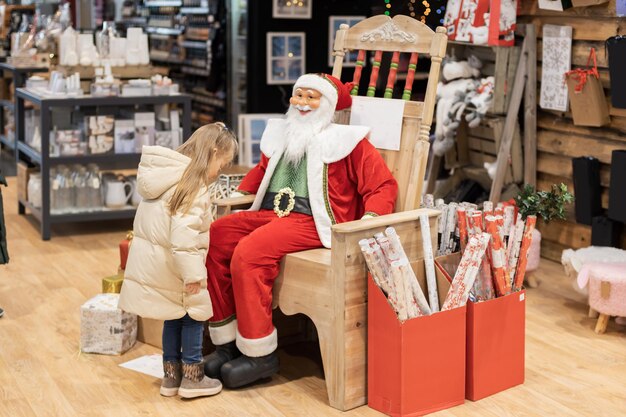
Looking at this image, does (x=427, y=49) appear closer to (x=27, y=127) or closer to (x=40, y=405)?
(x=40, y=405)

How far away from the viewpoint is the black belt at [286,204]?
4.15m

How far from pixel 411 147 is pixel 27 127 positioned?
4055mm

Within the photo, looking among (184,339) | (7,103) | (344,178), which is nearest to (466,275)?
(344,178)

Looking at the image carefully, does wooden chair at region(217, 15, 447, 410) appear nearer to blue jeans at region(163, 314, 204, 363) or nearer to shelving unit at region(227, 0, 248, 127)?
blue jeans at region(163, 314, 204, 363)

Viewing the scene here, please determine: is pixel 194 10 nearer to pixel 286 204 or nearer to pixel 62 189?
pixel 62 189

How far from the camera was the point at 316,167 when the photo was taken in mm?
4145

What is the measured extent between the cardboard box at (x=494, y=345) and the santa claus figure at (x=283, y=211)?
1.94ft

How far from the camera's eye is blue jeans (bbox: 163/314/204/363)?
150 inches

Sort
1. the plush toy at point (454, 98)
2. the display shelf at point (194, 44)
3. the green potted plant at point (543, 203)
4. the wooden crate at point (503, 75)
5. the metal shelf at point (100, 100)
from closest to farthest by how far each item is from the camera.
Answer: the green potted plant at point (543, 203)
the wooden crate at point (503, 75)
the plush toy at point (454, 98)
the metal shelf at point (100, 100)
the display shelf at point (194, 44)

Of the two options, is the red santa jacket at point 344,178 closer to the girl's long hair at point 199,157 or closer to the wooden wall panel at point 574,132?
the girl's long hair at point 199,157

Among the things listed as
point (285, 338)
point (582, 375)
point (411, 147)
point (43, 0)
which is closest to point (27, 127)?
point (285, 338)

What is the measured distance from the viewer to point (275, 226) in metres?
4.02

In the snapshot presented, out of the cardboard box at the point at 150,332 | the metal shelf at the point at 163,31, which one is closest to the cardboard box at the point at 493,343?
the cardboard box at the point at 150,332

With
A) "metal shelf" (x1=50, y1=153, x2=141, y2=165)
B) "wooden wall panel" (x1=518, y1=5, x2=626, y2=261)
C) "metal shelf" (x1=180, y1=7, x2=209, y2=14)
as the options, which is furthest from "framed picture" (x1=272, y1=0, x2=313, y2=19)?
"wooden wall panel" (x1=518, y1=5, x2=626, y2=261)
